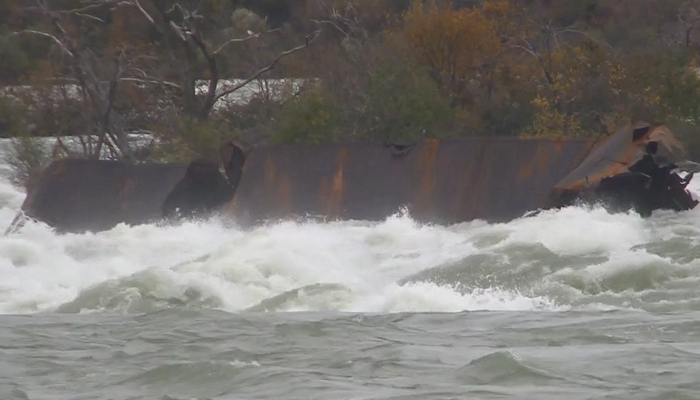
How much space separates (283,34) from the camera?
48.9 metres

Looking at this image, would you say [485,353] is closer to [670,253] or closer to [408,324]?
[408,324]

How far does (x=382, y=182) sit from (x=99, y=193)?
441 centimetres

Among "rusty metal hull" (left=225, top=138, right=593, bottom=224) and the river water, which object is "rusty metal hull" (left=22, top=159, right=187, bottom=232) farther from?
"rusty metal hull" (left=225, top=138, right=593, bottom=224)

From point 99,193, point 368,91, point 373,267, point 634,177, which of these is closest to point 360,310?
point 373,267

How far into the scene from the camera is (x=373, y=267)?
15.4m

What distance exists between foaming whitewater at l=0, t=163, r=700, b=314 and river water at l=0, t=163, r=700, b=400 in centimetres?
3

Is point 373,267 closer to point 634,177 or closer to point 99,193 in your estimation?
point 634,177

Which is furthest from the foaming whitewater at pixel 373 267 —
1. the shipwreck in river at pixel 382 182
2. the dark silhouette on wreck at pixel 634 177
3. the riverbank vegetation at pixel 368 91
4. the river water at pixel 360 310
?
the riverbank vegetation at pixel 368 91

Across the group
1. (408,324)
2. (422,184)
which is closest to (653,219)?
(422,184)

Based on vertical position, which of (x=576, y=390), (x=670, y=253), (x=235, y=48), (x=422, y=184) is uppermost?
(x=235, y=48)

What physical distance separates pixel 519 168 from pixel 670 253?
393 cm

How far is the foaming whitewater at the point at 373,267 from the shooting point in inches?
510

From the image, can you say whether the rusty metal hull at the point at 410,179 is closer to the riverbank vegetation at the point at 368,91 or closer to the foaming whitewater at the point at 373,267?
the foaming whitewater at the point at 373,267

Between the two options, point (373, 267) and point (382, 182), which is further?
point (382, 182)
